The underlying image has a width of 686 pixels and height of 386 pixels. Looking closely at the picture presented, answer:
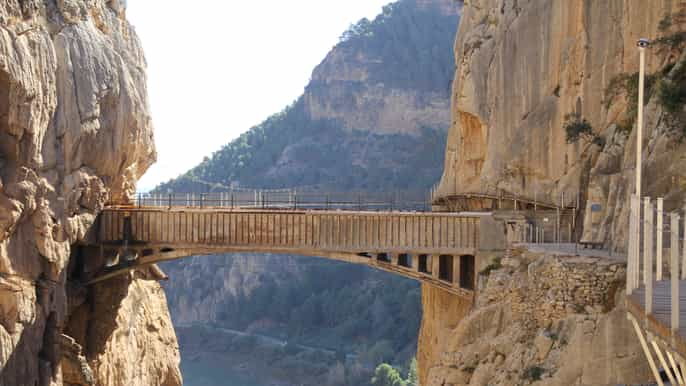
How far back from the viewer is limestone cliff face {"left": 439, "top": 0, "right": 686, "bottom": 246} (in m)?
24.1

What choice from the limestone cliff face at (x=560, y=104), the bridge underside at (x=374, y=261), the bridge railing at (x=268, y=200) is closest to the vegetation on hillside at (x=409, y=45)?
the bridge railing at (x=268, y=200)

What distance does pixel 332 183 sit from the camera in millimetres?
132125

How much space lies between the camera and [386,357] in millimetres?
97312

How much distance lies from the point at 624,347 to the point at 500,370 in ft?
13.2

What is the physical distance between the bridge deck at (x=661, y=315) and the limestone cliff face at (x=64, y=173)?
64.5 feet

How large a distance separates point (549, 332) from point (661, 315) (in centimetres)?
1026

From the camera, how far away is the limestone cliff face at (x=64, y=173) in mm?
27266

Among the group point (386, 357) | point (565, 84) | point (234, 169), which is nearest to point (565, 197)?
point (565, 84)

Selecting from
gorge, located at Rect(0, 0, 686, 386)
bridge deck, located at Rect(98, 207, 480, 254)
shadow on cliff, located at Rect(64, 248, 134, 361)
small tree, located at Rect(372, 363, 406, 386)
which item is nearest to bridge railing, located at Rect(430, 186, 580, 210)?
gorge, located at Rect(0, 0, 686, 386)

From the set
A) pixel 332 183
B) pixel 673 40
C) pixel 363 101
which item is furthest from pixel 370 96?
pixel 673 40

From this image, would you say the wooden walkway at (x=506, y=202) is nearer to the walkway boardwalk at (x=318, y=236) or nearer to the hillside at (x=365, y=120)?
the walkway boardwalk at (x=318, y=236)

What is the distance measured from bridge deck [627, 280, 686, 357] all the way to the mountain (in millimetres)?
82824

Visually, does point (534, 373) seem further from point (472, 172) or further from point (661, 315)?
point (472, 172)

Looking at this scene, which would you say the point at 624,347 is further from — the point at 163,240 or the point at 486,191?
the point at 486,191
